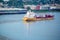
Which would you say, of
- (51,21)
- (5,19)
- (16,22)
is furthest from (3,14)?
(51,21)

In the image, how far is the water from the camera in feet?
5.11

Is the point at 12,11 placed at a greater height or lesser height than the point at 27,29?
greater

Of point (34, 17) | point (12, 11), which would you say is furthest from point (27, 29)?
point (12, 11)

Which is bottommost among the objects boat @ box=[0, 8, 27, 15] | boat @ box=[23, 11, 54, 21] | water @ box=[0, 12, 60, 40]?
Answer: water @ box=[0, 12, 60, 40]

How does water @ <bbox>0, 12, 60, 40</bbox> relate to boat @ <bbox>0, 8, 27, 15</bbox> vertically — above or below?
below

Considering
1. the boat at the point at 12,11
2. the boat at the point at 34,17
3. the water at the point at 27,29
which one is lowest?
the water at the point at 27,29

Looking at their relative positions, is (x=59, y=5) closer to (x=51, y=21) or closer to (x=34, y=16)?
(x=51, y=21)

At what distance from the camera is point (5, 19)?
1.56 metres

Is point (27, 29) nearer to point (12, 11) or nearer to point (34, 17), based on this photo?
point (34, 17)

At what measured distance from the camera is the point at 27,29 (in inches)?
62.1

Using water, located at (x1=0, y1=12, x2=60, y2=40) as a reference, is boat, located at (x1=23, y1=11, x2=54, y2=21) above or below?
above

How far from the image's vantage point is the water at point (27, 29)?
156 centimetres

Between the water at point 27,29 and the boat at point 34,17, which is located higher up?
the boat at point 34,17

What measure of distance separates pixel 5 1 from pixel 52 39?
0.64 metres
